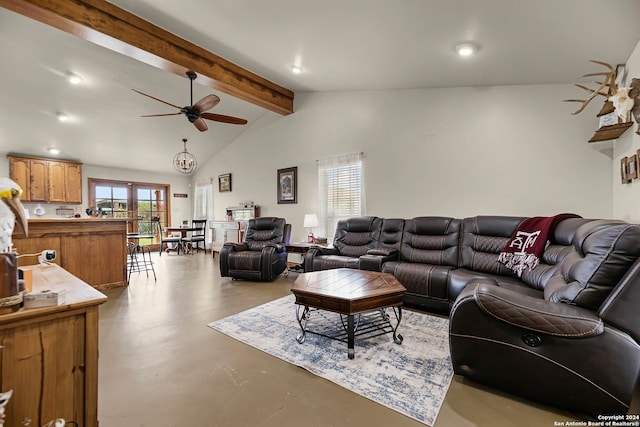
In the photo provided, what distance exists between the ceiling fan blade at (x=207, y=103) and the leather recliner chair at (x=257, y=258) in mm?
2122

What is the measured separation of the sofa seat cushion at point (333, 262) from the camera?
379cm

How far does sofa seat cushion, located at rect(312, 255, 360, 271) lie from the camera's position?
3787 mm

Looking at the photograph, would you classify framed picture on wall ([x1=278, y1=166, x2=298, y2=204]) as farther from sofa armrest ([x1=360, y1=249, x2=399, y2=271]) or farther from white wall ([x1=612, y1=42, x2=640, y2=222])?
white wall ([x1=612, y1=42, x2=640, y2=222])

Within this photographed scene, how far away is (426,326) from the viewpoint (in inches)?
107

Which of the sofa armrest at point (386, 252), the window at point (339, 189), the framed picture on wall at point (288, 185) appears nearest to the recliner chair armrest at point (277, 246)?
the window at point (339, 189)

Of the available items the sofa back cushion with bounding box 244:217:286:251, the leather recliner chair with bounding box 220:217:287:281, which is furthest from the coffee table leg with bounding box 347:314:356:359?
the sofa back cushion with bounding box 244:217:286:251

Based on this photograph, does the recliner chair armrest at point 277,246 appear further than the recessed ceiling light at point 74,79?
Yes

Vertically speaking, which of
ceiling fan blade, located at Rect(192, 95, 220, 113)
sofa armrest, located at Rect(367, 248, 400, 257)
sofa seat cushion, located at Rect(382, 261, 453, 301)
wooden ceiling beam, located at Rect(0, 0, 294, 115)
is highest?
wooden ceiling beam, located at Rect(0, 0, 294, 115)

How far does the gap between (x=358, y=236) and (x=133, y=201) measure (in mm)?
7108

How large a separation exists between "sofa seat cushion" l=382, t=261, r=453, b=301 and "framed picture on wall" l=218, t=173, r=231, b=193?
549 cm

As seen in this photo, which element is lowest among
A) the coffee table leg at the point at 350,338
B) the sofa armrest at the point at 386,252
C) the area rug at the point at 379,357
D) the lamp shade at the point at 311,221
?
the area rug at the point at 379,357

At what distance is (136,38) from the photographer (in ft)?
10.7

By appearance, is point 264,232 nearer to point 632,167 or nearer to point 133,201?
point 632,167

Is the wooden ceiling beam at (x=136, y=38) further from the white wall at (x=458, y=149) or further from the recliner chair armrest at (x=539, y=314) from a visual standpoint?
the recliner chair armrest at (x=539, y=314)
